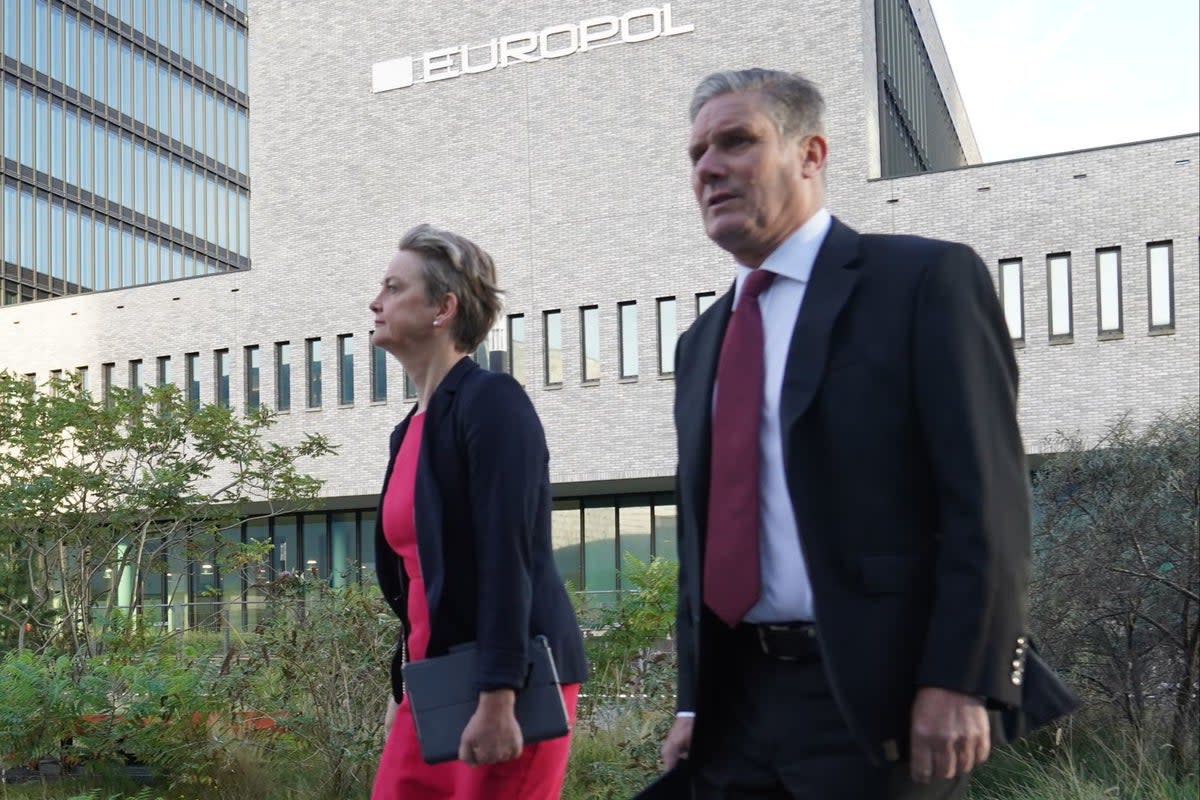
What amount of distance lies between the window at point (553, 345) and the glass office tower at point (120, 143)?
95.2 feet

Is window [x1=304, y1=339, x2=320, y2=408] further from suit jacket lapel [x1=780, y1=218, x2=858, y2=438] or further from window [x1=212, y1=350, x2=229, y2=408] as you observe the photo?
suit jacket lapel [x1=780, y1=218, x2=858, y2=438]

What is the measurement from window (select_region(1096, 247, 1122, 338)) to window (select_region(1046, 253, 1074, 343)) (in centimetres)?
59

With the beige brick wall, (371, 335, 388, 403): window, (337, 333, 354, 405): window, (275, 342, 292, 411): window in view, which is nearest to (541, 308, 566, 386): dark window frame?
the beige brick wall

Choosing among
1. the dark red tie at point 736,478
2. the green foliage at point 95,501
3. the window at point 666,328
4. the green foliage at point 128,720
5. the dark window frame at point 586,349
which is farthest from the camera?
the dark window frame at point 586,349

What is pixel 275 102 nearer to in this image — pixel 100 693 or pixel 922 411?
pixel 100 693

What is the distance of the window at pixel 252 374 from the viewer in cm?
4034

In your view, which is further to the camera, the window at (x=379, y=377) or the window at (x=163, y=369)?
the window at (x=163, y=369)

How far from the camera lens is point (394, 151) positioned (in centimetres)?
3859

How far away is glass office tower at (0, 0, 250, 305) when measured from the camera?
187 feet

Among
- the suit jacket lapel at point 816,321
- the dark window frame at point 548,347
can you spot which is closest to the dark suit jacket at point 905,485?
the suit jacket lapel at point 816,321

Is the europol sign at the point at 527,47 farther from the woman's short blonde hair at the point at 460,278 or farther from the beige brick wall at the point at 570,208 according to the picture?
the woman's short blonde hair at the point at 460,278

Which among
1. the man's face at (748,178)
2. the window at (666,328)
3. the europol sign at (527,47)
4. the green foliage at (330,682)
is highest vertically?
the europol sign at (527,47)

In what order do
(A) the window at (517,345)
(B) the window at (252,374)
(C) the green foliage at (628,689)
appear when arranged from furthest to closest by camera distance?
(B) the window at (252,374) → (A) the window at (517,345) → (C) the green foliage at (628,689)

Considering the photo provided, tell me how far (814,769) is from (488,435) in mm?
1297
